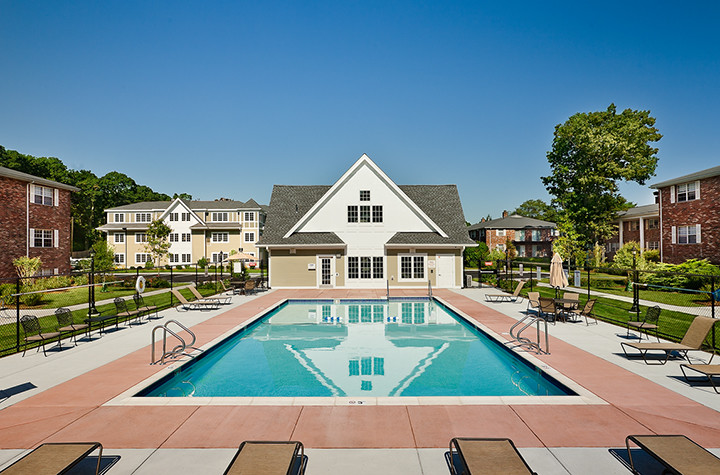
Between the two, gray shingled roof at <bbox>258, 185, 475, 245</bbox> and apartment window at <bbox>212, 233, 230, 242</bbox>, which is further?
apartment window at <bbox>212, 233, 230, 242</bbox>

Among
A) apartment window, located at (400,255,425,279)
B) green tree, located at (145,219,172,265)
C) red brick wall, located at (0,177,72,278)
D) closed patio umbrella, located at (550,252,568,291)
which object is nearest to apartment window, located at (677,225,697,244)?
closed patio umbrella, located at (550,252,568,291)

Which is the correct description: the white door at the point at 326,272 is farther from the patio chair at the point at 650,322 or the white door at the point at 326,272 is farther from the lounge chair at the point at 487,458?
the lounge chair at the point at 487,458

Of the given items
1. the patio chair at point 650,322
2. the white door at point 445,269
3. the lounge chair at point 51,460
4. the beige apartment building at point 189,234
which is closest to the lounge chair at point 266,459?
the lounge chair at point 51,460

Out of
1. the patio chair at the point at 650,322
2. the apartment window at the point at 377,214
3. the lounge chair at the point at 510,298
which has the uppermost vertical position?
the apartment window at the point at 377,214

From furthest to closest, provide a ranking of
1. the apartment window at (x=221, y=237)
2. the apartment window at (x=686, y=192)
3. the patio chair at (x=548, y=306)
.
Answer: the apartment window at (x=221, y=237) → the apartment window at (x=686, y=192) → the patio chair at (x=548, y=306)

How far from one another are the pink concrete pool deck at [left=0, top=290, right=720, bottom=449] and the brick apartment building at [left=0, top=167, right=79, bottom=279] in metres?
29.0

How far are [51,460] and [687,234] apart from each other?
1590 inches

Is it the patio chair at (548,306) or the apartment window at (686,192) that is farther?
the apartment window at (686,192)

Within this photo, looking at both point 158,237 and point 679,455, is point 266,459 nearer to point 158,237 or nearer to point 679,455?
point 679,455

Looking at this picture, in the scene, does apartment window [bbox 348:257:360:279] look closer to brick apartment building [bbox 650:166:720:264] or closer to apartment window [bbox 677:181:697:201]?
brick apartment building [bbox 650:166:720:264]

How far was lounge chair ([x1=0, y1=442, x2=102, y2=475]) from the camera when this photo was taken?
14.2 ft

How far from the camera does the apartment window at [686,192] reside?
100ft

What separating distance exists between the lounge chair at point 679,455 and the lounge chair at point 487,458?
1.60 m

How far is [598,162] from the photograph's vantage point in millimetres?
43000
